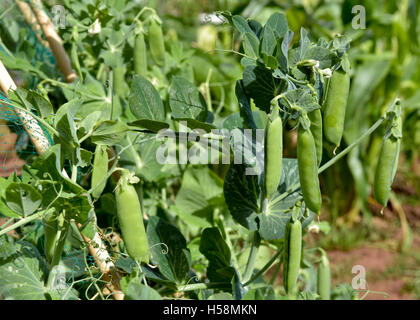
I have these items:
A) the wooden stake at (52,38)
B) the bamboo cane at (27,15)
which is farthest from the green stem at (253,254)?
the bamboo cane at (27,15)

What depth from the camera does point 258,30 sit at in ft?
2.23

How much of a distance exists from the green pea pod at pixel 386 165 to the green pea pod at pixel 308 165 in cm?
13

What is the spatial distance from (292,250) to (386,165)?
0.59 feet

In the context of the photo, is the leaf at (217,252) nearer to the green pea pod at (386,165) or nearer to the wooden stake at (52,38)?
the green pea pod at (386,165)

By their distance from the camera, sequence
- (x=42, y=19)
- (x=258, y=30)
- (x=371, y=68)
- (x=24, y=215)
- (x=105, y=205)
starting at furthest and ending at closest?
(x=371, y=68)
(x=42, y=19)
(x=105, y=205)
(x=258, y=30)
(x=24, y=215)

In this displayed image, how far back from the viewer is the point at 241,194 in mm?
714

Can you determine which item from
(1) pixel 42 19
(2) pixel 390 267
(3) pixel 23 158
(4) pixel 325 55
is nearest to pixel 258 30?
(4) pixel 325 55

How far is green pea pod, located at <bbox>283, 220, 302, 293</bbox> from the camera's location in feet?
1.97

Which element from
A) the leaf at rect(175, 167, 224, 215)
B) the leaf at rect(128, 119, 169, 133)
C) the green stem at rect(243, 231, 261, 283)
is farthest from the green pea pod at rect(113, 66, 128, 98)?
the green stem at rect(243, 231, 261, 283)

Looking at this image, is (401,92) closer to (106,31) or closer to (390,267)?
(390,267)

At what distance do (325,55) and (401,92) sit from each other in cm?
209

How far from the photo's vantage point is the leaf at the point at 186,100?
72 centimetres

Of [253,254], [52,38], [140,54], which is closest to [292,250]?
[253,254]

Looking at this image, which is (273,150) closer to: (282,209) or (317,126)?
(317,126)
